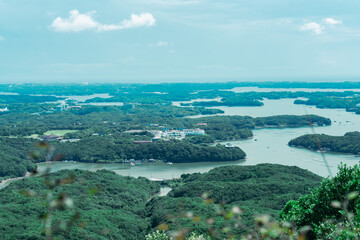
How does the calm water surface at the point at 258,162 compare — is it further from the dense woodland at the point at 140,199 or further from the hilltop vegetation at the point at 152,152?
the dense woodland at the point at 140,199

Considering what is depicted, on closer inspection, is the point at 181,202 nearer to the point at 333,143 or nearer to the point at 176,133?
the point at 333,143

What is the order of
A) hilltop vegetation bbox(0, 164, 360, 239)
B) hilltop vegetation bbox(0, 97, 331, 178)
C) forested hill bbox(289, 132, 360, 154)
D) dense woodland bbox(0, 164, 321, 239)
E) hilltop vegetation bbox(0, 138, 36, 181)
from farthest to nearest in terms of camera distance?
1. forested hill bbox(289, 132, 360, 154)
2. hilltop vegetation bbox(0, 97, 331, 178)
3. hilltop vegetation bbox(0, 138, 36, 181)
4. dense woodland bbox(0, 164, 321, 239)
5. hilltop vegetation bbox(0, 164, 360, 239)

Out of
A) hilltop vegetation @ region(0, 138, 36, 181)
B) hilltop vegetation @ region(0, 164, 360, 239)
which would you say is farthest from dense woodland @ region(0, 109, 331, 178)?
hilltop vegetation @ region(0, 164, 360, 239)

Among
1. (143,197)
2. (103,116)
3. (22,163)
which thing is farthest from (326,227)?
(103,116)

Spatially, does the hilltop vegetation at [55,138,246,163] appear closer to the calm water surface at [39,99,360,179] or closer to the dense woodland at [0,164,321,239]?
the calm water surface at [39,99,360,179]

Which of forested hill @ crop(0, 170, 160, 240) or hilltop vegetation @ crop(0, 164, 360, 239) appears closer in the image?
hilltop vegetation @ crop(0, 164, 360, 239)

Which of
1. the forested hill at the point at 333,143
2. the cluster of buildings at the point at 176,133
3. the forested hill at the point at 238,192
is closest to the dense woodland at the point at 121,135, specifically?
the cluster of buildings at the point at 176,133

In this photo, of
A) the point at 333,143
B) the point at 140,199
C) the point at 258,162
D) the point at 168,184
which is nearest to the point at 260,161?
the point at 258,162
